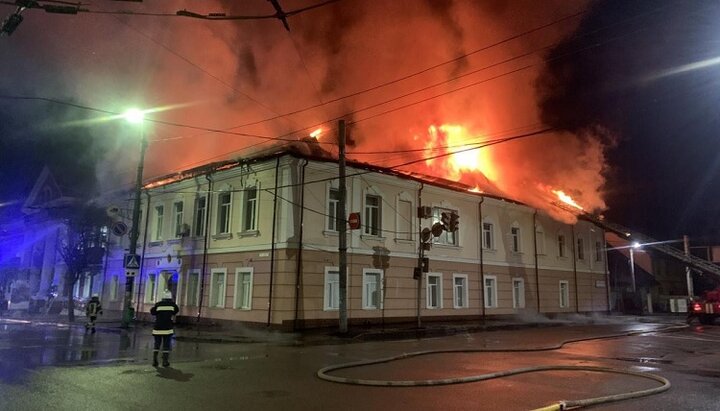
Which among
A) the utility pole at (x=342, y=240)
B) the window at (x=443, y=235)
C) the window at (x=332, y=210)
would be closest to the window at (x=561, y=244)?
the window at (x=443, y=235)

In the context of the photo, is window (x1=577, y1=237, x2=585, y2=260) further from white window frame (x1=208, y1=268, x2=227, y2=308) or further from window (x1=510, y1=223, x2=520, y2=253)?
white window frame (x1=208, y1=268, x2=227, y2=308)

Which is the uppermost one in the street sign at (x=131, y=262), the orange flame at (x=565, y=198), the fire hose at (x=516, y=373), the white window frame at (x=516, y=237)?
the orange flame at (x=565, y=198)

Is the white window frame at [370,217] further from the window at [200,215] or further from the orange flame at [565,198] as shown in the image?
the orange flame at [565,198]

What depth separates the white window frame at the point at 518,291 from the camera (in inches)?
1213

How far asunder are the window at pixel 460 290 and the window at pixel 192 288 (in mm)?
13314

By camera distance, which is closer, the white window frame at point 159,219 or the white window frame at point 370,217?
the white window frame at point 370,217

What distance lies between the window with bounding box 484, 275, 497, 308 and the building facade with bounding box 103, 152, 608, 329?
9cm

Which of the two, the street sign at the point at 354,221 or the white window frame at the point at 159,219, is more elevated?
the white window frame at the point at 159,219

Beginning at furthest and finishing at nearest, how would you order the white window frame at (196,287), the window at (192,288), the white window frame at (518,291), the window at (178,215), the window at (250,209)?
1. the white window frame at (518,291)
2. the window at (178,215)
3. the window at (192,288)
4. the white window frame at (196,287)
5. the window at (250,209)

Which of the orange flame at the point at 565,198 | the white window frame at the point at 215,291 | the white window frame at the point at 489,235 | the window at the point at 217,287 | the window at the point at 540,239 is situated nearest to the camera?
the white window frame at the point at 215,291

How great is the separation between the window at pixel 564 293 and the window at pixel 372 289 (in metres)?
17.0

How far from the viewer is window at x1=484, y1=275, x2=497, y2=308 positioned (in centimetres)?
2892

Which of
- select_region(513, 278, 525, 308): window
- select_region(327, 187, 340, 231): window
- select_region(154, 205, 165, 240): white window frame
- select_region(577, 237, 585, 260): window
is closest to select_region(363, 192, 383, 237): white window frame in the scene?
select_region(327, 187, 340, 231): window

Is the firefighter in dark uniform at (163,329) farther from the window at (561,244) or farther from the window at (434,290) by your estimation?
the window at (561,244)
